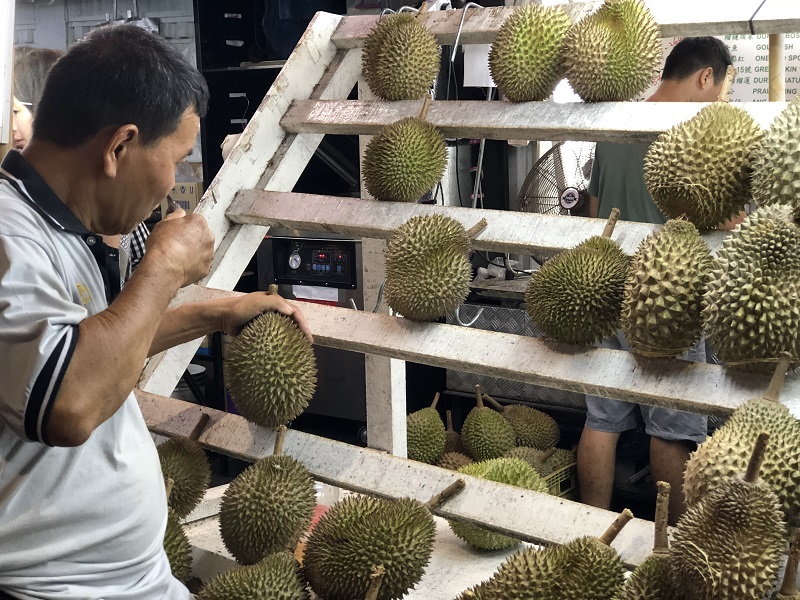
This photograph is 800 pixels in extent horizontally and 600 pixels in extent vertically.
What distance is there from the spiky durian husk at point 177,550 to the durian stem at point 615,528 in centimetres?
96

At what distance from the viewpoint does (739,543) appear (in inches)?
49.2

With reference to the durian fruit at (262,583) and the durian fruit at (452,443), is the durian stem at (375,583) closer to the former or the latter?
the durian fruit at (262,583)

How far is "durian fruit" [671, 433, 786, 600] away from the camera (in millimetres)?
1243

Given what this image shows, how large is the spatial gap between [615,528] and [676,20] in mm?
1179

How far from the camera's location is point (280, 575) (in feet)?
5.81

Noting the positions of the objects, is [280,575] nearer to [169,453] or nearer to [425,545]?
[425,545]

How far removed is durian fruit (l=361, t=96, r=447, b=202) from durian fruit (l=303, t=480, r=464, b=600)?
769 millimetres

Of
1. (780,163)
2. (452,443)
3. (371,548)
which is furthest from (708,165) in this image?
(452,443)

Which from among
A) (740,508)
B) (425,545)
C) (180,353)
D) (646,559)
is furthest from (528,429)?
(740,508)

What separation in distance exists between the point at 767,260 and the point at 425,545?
2.77 feet

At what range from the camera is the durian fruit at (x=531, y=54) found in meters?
2.15

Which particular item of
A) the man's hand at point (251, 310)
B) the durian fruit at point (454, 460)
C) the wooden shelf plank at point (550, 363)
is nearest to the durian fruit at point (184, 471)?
the man's hand at point (251, 310)

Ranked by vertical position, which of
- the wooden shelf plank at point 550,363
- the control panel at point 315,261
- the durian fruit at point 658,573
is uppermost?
the wooden shelf plank at point 550,363

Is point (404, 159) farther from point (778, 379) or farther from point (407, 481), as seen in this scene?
point (778, 379)
